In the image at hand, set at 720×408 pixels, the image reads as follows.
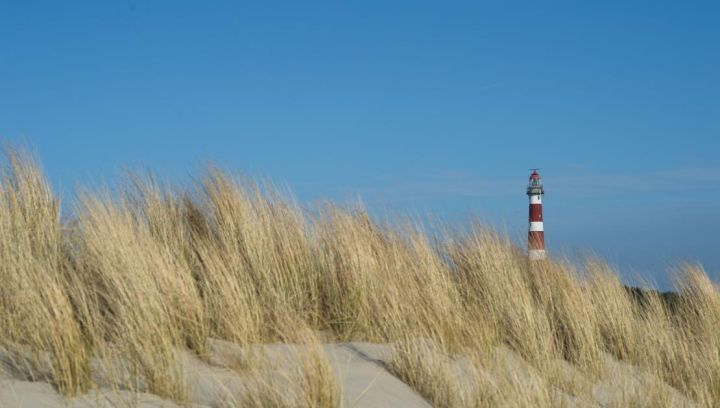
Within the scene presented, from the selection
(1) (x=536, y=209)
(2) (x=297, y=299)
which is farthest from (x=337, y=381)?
(1) (x=536, y=209)

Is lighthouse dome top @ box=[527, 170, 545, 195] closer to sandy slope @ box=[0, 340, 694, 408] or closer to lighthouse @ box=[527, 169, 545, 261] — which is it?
lighthouse @ box=[527, 169, 545, 261]

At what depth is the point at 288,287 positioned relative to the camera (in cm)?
588

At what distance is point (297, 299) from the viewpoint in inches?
230

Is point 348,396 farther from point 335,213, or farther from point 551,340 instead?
point 335,213

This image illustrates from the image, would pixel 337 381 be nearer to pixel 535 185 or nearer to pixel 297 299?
pixel 297 299

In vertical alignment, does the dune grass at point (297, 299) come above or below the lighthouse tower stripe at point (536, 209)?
below

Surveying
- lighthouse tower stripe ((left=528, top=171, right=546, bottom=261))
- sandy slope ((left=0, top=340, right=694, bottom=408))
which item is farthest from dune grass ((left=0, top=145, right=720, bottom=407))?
lighthouse tower stripe ((left=528, top=171, right=546, bottom=261))

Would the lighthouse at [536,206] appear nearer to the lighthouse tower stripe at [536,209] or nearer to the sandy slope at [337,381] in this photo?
the lighthouse tower stripe at [536,209]

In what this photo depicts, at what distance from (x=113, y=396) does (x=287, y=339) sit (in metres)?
1.53

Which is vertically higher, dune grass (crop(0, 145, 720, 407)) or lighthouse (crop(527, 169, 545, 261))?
lighthouse (crop(527, 169, 545, 261))

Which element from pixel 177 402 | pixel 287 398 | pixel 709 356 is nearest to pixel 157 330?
pixel 177 402

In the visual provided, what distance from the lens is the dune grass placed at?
4.22m

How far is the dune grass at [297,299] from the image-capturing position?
13.9 feet

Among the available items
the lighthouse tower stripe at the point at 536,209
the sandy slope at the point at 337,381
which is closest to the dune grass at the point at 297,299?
the sandy slope at the point at 337,381
